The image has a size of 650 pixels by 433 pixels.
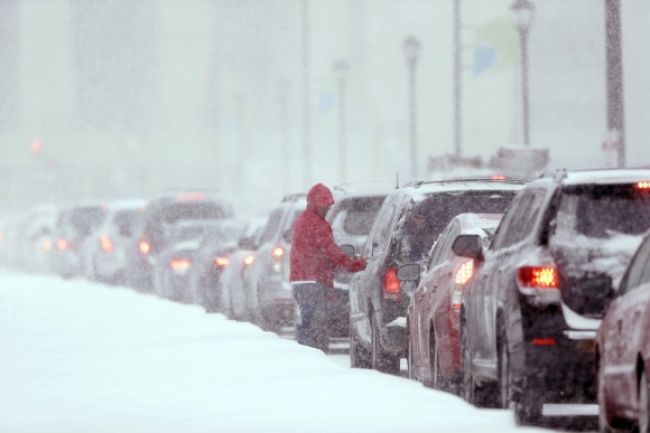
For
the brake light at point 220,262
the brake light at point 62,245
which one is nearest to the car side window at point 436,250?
the brake light at point 220,262

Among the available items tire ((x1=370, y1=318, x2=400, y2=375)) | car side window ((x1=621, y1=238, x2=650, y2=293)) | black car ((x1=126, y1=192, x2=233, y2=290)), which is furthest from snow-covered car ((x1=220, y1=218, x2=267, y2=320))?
car side window ((x1=621, y1=238, x2=650, y2=293))

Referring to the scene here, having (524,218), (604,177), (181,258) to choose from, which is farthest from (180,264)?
(604,177)

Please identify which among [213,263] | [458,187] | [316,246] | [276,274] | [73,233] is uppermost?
[458,187]

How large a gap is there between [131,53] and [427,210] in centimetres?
13323

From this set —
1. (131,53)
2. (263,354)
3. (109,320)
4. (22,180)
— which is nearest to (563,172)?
(263,354)

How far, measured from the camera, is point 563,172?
13430 mm

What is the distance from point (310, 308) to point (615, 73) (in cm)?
880

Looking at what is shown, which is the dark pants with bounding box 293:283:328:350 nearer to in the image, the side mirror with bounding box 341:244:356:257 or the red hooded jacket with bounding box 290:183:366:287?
the red hooded jacket with bounding box 290:183:366:287

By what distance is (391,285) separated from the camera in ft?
60.7

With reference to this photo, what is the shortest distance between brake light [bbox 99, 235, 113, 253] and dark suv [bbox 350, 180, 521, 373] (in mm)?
25367

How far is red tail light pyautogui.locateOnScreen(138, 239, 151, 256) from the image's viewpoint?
4041 cm

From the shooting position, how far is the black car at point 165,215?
130 ft

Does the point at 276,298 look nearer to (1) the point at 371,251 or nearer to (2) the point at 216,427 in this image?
(1) the point at 371,251

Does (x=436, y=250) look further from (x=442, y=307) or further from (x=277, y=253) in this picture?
(x=277, y=253)
